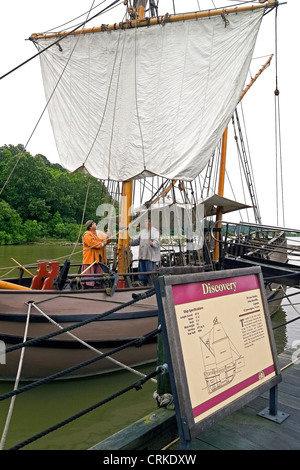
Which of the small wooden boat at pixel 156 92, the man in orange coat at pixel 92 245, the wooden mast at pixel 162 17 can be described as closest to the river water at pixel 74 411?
the man in orange coat at pixel 92 245

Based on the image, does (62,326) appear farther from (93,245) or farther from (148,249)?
(148,249)

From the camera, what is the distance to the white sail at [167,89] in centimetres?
996

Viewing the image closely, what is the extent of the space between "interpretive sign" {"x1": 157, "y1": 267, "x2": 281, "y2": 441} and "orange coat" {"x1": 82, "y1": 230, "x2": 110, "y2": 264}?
15.6ft

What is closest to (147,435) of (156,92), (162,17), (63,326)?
(63,326)

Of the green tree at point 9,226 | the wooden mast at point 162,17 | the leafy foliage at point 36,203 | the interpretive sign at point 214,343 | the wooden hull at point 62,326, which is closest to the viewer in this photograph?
the interpretive sign at point 214,343

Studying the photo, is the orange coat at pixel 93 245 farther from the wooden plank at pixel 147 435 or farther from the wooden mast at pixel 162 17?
the wooden mast at pixel 162 17

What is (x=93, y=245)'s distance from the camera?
680 cm

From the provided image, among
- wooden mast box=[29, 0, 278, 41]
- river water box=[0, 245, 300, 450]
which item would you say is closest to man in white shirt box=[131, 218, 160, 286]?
river water box=[0, 245, 300, 450]

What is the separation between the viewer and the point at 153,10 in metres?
14.3

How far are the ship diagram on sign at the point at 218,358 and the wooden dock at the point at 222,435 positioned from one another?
451 mm

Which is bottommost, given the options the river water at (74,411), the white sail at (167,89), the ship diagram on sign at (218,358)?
the river water at (74,411)
